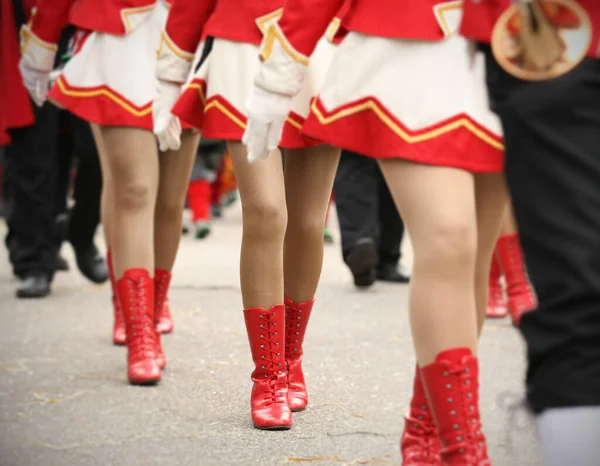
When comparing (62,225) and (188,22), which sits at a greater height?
(188,22)

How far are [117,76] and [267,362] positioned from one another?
1152 mm

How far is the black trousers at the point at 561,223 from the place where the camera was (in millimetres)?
1663

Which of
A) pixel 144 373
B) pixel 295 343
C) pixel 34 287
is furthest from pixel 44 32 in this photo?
pixel 34 287

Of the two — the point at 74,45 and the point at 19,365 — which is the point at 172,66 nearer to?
the point at 74,45

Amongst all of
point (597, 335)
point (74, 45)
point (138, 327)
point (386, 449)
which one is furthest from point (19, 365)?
point (597, 335)

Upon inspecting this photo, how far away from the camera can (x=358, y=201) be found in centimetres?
539

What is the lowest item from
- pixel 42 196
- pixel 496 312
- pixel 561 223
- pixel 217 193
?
pixel 217 193

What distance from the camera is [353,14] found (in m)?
2.16

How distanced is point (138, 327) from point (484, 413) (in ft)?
3.70

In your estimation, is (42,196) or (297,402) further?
(42,196)

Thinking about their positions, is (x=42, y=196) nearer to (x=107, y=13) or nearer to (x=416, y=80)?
(x=107, y=13)

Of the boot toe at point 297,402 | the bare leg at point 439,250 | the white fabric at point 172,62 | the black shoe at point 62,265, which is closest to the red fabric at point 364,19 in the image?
the bare leg at point 439,250

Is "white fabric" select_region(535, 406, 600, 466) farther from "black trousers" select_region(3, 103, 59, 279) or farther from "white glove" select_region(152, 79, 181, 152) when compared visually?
"black trousers" select_region(3, 103, 59, 279)

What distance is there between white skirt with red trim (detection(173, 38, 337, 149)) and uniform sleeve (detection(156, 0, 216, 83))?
68 mm
